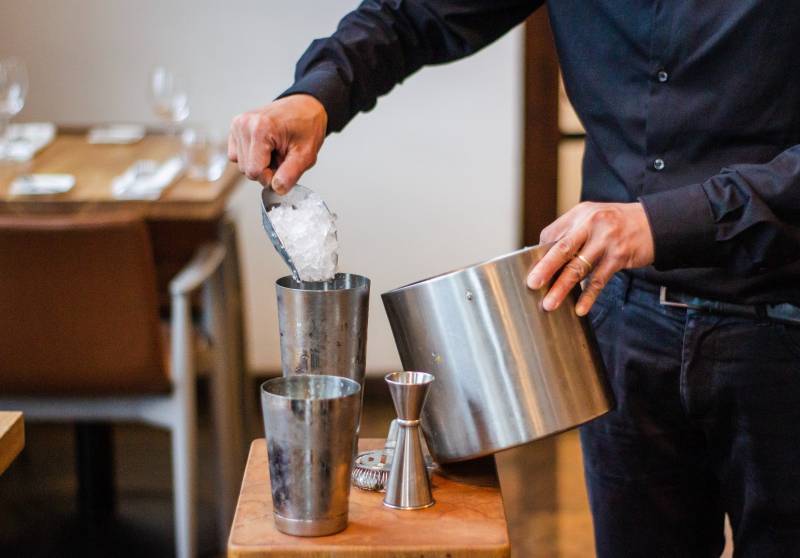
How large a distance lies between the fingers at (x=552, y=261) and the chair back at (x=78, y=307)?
4.24ft

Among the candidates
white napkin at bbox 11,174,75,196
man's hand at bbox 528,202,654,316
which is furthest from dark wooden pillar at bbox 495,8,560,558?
man's hand at bbox 528,202,654,316

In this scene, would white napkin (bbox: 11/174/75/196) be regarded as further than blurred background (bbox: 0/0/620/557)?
No

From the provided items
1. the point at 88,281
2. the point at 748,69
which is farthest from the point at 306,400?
the point at 88,281

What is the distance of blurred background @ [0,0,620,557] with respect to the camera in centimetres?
358

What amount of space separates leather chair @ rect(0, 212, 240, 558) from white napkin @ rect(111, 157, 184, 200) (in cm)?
27

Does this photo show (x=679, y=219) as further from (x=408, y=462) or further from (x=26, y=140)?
(x=26, y=140)

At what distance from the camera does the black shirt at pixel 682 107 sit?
4.16 feet

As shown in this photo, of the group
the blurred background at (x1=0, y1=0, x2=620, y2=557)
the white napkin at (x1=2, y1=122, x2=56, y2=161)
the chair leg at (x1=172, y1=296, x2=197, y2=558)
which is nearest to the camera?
the chair leg at (x1=172, y1=296, x2=197, y2=558)

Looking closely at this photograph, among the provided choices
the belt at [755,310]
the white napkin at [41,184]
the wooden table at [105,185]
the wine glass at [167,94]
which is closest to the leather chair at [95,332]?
the wooden table at [105,185]

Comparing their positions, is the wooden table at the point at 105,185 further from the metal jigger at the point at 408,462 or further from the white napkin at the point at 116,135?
the metal jigger at the point at 408,462

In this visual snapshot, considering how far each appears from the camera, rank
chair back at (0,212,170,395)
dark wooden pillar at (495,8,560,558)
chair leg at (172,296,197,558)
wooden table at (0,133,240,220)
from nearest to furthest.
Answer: chair back at (0,212,170,395) < chair leg at (172,296,197,558) < wooden table at (0,133,240,220) < dark wooden pillar at (495,8,560,558)

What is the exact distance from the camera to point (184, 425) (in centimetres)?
246

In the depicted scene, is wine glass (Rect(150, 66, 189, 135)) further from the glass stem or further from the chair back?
the chair back

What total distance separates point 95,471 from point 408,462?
6.65 ft
